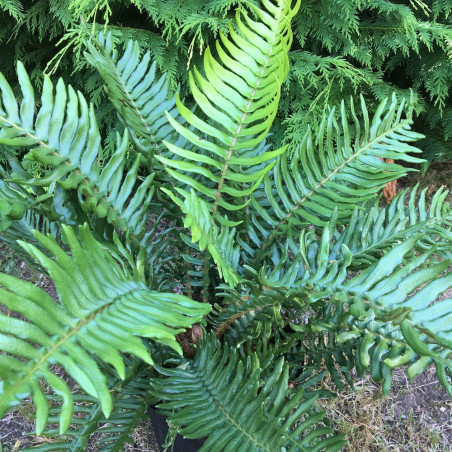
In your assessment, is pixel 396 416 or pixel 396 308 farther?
pixel 396 416

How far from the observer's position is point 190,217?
2.41 ft

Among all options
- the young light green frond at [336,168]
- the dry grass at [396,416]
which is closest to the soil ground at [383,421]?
the dry grass at [396,416]

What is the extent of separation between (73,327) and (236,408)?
431mm

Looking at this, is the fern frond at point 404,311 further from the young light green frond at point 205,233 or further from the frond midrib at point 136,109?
the frond midrib at point 136,109

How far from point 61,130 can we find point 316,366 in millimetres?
860

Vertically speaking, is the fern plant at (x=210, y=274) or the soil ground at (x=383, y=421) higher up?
the fern plant at (x=210, y=274)

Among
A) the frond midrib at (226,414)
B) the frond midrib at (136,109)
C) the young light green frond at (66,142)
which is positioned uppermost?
the frond midrib at (136,109)

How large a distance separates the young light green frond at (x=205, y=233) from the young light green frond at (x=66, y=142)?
226 millimetres

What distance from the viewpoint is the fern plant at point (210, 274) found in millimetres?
567

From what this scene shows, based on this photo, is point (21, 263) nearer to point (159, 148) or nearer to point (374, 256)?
point (159, 148)

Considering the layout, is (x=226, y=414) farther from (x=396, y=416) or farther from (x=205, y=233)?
(x=396, y=416)

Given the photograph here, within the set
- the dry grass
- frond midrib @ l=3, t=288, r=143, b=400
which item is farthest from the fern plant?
the dry grass

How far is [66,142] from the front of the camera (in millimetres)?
935

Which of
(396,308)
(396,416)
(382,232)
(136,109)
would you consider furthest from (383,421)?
(136,109)
